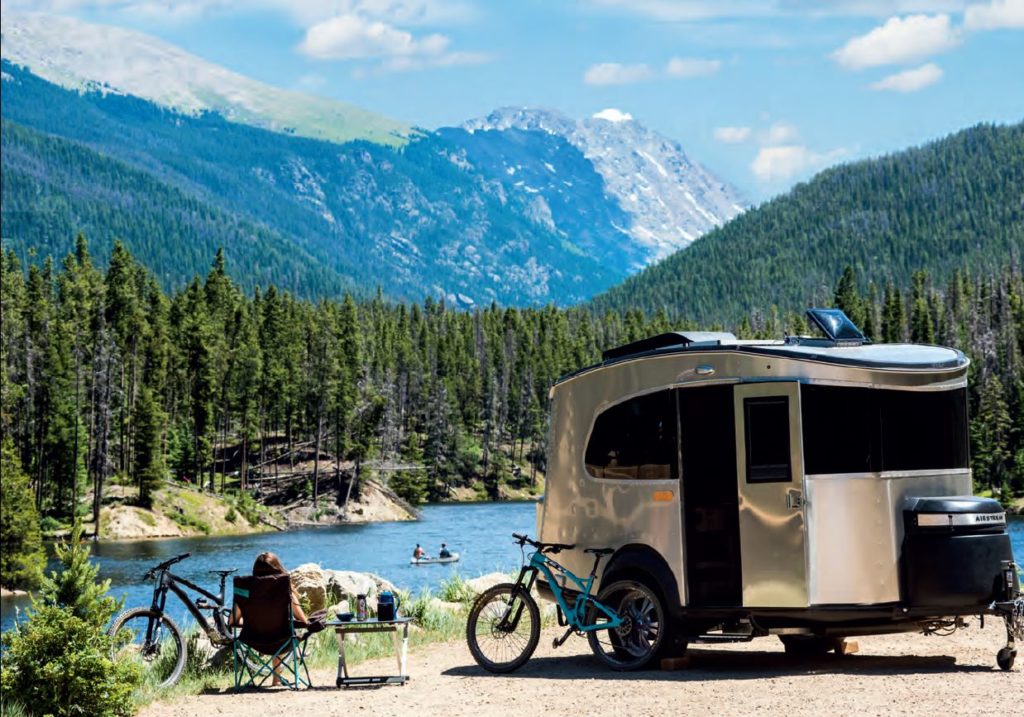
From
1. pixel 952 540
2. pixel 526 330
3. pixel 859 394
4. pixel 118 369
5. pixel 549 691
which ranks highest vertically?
pixel 526 330

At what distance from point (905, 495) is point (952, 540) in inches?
23.5

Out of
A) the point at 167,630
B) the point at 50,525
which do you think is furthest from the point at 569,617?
the point at 50,525

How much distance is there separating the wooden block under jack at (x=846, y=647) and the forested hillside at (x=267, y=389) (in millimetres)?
53587

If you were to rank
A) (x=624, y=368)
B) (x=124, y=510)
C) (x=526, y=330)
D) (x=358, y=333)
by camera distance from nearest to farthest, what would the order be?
(x=624, y=368) → (x=124, y=510) → (x=358, y=333) → (x=526, y=330)

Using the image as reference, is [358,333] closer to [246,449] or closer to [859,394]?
[246,449]

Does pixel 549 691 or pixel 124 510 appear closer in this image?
pixel 549 691

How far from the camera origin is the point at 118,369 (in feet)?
332

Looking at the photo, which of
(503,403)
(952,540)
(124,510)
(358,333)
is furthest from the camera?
(503,403)

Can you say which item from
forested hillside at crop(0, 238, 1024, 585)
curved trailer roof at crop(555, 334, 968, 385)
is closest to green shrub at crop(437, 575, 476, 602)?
curved trailer roof at crop(555, 334, 968, 385)

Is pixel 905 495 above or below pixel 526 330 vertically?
below

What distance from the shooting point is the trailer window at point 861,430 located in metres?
12.8

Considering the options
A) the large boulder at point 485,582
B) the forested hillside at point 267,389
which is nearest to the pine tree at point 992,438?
the forested hillside at point 267,389

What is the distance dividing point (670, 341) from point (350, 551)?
180ft

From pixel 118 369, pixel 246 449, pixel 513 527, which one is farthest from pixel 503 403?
pixel 513 527
